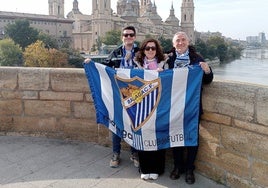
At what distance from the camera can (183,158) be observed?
362cm

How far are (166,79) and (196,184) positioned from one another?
1023mm

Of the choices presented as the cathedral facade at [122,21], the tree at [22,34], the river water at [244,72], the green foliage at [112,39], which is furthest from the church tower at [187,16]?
the tree at [22,34]

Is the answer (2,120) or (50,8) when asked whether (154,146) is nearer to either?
(2,120)

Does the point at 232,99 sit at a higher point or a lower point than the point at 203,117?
higher

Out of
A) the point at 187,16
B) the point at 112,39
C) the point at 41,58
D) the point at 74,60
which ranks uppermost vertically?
the point at 187,16

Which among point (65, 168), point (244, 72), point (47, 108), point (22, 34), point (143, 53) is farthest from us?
point (22, 34)

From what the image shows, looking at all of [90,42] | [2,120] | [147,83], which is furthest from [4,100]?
[90,42]

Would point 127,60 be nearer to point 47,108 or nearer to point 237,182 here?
point 47,108

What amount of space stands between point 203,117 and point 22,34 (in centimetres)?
6597

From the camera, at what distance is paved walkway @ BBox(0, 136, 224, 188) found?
3330 mm

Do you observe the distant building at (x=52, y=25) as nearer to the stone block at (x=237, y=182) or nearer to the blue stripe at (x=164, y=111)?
the blue stripe at (x=164, y=111)

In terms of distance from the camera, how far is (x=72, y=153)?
4.12 m

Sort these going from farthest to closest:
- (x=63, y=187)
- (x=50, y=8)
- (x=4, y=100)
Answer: (x=50, y=8) → (x=4, y=100) → (x=63, y=187)

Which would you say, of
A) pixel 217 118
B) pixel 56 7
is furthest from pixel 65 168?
pixel 56 7
